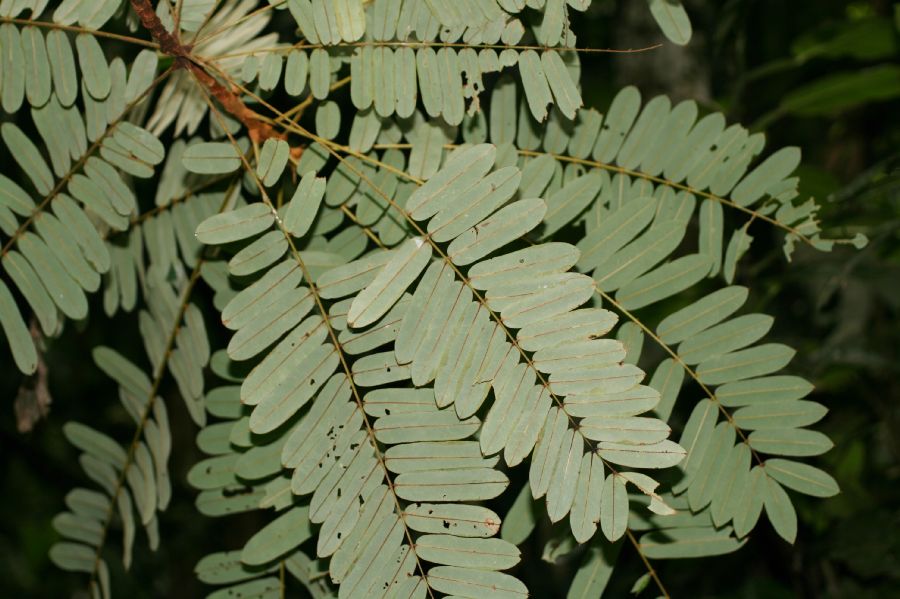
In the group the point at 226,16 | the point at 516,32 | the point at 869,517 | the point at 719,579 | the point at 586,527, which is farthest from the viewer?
the point at 719,579

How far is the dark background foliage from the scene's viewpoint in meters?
1.70

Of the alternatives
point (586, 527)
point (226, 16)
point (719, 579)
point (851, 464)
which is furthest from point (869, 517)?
point (226, 16)

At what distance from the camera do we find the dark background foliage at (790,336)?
67.1 inches

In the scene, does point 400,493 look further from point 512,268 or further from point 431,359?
point 512,268

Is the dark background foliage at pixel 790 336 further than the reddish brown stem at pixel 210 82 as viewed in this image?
Yes

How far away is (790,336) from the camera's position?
2.26 meters

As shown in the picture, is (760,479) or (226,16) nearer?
(760,479)

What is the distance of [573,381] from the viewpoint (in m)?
0.82

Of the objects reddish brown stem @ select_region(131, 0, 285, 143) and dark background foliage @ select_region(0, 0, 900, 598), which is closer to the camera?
reddish brown stem @ select_region(131, 0, 285, 143)

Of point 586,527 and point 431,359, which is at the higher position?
point 431,359

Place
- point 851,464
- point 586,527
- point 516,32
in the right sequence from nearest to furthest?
point 586,527
point 516,32
point 851,464

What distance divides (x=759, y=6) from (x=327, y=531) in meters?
2.41

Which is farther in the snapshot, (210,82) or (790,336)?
(790,336)

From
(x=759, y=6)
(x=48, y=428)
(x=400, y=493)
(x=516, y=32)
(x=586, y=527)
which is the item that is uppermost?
(x=759, y=6)
